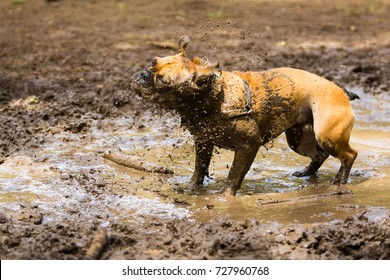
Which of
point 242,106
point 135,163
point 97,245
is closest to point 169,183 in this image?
point 135,163

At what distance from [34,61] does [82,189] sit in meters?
6.80

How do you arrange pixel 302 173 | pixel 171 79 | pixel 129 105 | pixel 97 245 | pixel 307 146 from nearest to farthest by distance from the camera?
pixel 97 245
pixel 171 79
pixel 307 146
pixel 302 173
pixel 129 105

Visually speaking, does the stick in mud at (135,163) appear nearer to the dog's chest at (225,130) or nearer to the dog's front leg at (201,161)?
the dog's front leg at (201,161)

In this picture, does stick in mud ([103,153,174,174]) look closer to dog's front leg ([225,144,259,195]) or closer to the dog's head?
dog's front leg ([225,144,259,195])

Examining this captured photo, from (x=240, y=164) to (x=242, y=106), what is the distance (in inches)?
23.6

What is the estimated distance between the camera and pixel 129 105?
11.4 meters

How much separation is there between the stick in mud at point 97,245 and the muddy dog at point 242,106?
140cm

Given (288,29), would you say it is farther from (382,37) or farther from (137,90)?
(137,90)

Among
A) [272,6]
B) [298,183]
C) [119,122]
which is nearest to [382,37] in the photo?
[272,6]

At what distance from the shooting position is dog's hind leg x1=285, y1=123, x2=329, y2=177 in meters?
8.20

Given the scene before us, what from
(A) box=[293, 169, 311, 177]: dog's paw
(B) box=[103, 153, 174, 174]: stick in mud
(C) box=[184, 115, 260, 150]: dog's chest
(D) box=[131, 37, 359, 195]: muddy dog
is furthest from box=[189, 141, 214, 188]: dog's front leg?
(A) box=[293, 169, 311, 177]: dog's paw

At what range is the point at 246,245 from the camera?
20.7 ft

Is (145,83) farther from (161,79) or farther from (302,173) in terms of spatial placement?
(302,173)

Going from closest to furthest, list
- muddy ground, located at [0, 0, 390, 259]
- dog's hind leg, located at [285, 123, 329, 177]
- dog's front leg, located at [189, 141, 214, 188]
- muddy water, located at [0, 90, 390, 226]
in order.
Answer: muddy ground, located at [0, 0, 390, 259] → muddy water, located at [0, 90, 390, 226] → dog's front leg, located at [189, 141, 214, 188] → dog's hind leg, located at [285, 123, 329, 177]
